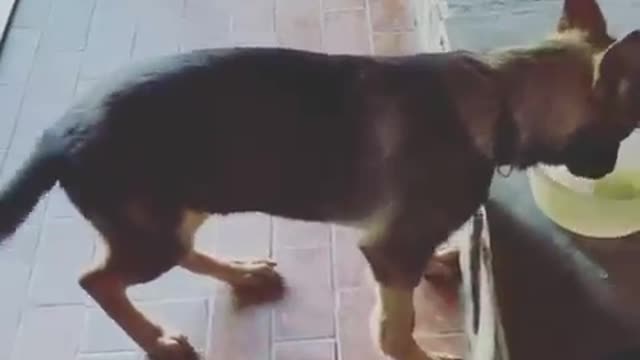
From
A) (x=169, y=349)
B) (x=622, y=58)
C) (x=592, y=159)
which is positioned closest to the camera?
(x=622, y=58)

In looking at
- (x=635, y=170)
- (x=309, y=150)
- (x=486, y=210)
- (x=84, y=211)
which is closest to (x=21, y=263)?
(x=84, y=211)

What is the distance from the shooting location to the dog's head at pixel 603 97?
156 cm

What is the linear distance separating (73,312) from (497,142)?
880 mm

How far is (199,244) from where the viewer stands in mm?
2248

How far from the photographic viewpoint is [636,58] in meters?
1.55

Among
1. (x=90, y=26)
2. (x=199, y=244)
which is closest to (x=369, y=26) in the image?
(x=90, y=26)

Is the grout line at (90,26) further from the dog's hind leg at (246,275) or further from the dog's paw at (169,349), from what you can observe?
the dog's paw at (169,349)

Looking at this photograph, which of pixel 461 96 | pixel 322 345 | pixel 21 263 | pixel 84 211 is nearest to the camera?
pixel 461 96

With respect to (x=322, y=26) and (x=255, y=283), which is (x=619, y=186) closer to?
(x=255, y=283)

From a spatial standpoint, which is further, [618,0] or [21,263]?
[21,263]

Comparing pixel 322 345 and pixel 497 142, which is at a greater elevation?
pixel 497 142

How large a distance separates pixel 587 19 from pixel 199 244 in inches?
34.8

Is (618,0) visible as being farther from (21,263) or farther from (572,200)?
(21,263)

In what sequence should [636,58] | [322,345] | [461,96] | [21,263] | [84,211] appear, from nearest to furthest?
[636,58]
[461,96]
[84,211]
[322,345]
[21,263]
